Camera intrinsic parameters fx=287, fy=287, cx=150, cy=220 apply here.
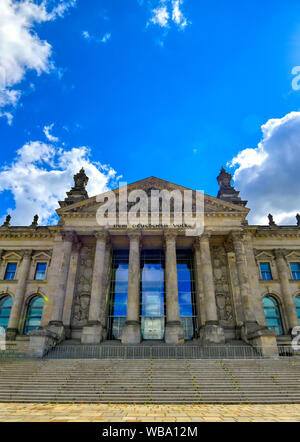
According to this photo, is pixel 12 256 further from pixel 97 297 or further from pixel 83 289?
pixel 97 297

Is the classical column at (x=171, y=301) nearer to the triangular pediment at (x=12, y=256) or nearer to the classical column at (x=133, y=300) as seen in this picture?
the classical column at (x=133, y=300)

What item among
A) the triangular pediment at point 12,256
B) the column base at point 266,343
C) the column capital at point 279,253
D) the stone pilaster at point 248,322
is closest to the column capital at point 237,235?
the stone pilaster at point 248,322

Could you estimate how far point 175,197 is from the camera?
30.1 meters

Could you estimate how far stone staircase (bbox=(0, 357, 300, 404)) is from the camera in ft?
44.3

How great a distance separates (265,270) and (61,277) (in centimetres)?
2225

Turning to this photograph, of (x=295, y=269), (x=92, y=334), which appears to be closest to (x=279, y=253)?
(x=295, y=269)

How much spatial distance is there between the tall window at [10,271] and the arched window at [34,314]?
12.7 ft

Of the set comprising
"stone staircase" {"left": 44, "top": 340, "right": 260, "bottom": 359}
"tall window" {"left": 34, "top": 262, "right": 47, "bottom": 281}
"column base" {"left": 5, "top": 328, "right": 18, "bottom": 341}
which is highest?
"tall window" {"left": 34, "top": 262, "right": 47, "bottom": 281}

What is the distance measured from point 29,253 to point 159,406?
25456mm

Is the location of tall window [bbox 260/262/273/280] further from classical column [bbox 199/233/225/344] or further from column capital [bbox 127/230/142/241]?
column capital [bbox 127/230/142/241]

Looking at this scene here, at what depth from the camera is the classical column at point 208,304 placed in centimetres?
2423

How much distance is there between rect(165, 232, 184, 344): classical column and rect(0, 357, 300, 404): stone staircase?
5461 mm

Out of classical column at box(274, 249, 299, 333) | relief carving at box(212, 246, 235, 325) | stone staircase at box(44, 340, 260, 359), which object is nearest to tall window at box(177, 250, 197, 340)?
relief carving at box(212, 246, 235, 325)
